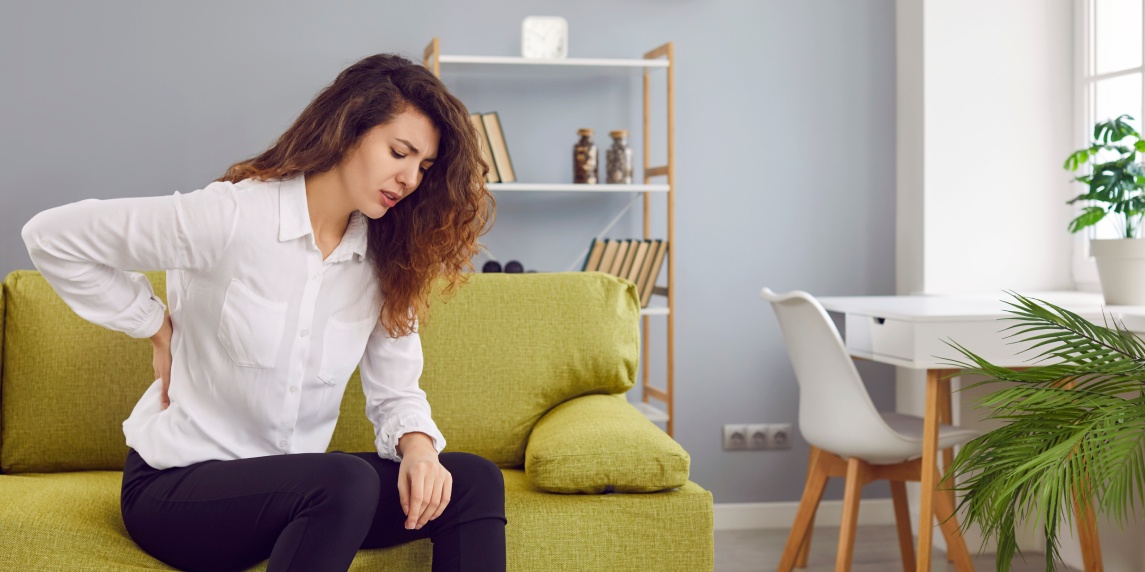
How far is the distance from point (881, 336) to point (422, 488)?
129cm

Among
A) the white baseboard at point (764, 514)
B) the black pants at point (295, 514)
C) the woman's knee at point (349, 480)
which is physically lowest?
the white baseboard at point (764, 514)

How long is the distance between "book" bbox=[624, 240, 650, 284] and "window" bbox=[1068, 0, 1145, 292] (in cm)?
131

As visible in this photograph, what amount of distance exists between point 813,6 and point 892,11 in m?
0.26

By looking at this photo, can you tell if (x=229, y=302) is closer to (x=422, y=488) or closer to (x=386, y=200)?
(x=386, y=200)

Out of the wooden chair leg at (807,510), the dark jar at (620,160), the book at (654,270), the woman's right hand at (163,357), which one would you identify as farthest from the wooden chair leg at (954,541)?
the woman's right hand at (163,357)

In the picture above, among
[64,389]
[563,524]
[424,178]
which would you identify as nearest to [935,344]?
[563,524]

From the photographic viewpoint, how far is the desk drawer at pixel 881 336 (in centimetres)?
220

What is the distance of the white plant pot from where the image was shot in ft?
7.86

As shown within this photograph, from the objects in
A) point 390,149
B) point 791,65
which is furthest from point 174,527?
point 791,65

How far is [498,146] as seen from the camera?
9.15 feet

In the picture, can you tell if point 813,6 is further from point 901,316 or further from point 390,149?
point 390,149

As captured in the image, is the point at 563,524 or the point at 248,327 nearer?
the point at 248,327

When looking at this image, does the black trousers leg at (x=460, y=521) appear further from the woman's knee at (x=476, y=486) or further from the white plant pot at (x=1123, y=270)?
the white plant pot at (x=1123, y=270)

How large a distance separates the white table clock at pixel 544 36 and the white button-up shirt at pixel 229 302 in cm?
137
